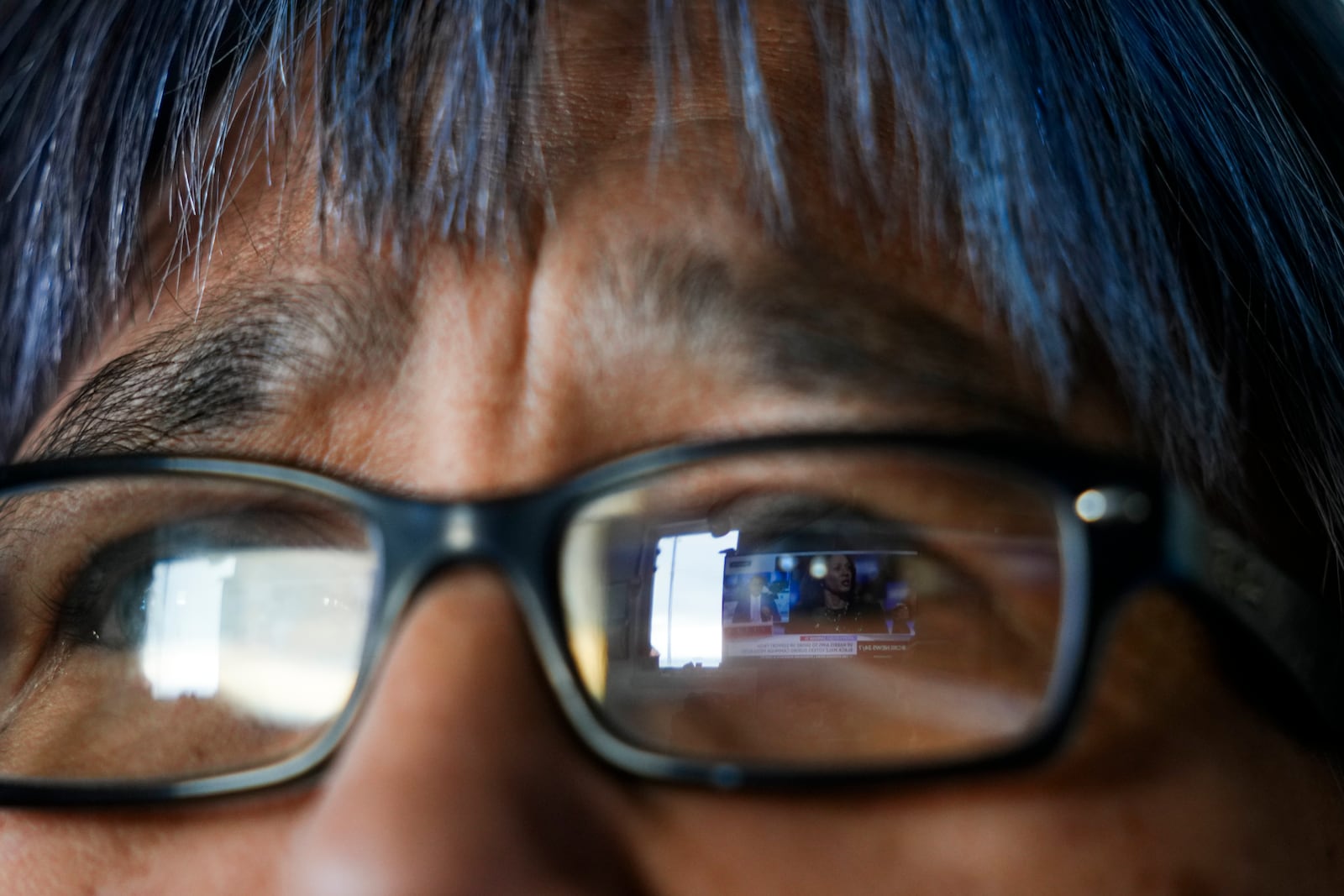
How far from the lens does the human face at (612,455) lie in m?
0.56

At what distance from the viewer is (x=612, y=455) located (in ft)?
2.07

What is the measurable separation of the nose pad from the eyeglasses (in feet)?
0.05

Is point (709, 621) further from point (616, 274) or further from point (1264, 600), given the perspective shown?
point (1264, 600)

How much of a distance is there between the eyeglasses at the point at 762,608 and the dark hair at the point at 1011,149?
0.08 m

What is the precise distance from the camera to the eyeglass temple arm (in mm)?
589

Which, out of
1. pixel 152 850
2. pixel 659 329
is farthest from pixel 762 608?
pixel 152 850

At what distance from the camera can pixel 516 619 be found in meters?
0.61

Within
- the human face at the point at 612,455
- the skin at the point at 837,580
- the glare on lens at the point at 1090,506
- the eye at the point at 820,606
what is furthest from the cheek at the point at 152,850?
the glare on lens at the point at 1090,506

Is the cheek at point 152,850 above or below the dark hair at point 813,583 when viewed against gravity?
below

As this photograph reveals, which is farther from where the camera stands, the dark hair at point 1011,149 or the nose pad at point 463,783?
the dark hair at point 1011,149

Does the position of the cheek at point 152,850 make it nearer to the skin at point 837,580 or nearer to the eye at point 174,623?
the eye at point 174,623

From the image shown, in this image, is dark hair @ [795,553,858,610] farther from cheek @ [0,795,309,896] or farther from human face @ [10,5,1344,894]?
cheek @ [0,795,309,896]

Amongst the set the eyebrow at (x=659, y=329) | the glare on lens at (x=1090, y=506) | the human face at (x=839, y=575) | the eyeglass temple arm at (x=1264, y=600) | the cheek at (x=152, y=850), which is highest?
the eyebrow at (x=659, y=329)

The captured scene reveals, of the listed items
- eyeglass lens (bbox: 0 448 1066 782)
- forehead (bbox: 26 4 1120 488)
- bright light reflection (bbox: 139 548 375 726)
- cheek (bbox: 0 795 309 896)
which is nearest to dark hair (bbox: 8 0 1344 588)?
forehead (bbox: 26 4 1120 488)
